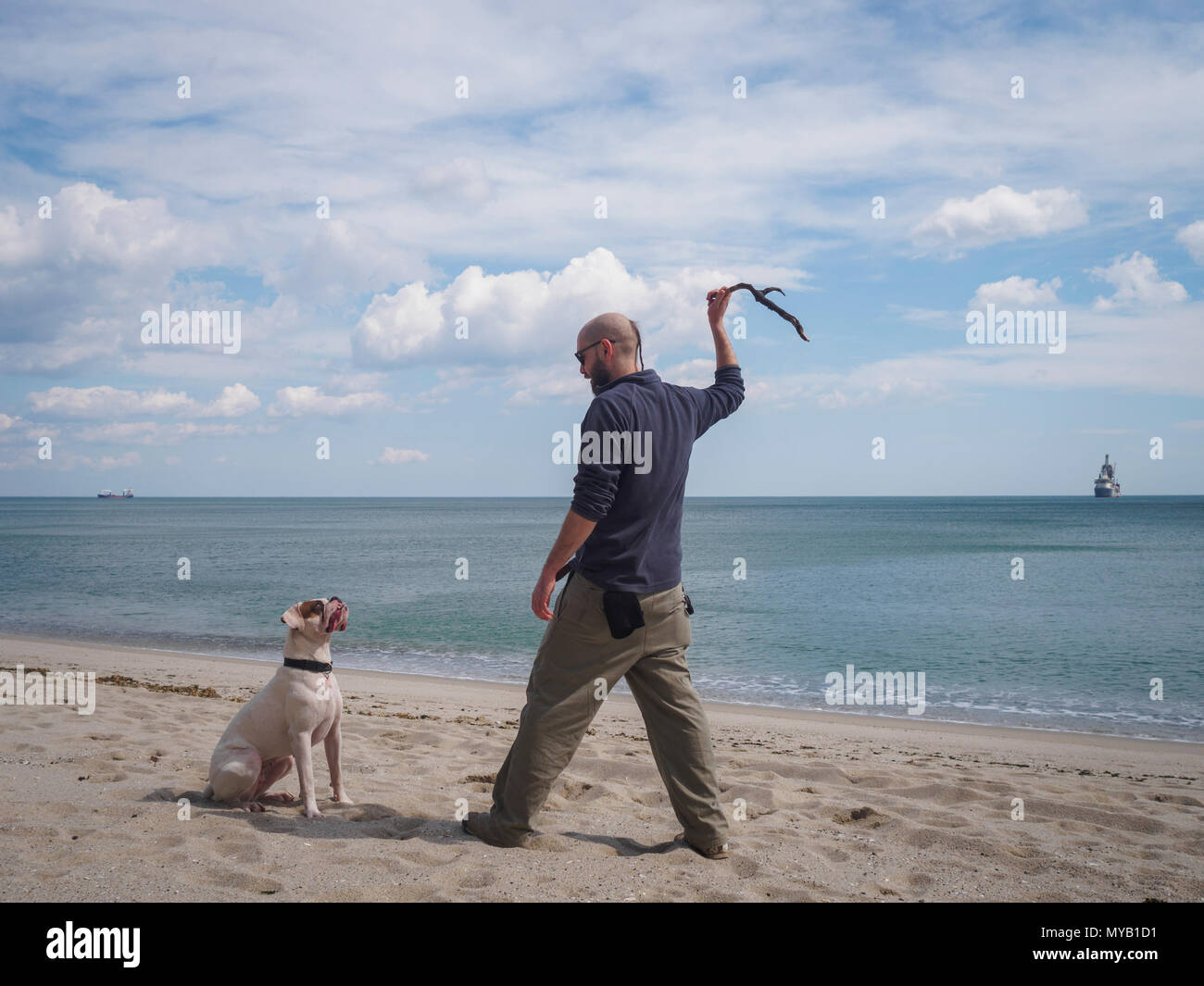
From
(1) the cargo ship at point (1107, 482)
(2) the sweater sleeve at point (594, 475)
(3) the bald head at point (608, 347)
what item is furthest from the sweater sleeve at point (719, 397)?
(1) the cargo ship at point (1107, 482)

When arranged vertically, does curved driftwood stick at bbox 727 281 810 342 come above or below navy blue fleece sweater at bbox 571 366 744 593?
above

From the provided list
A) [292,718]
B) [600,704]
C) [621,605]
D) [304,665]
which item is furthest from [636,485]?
[292,718]

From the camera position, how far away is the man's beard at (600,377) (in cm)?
394

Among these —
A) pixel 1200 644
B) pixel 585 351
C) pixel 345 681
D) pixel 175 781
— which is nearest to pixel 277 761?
pixel 175 781

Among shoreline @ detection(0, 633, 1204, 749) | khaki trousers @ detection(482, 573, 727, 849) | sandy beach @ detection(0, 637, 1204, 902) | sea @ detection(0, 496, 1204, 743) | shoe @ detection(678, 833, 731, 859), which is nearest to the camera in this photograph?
sandy beach @ detection(0, 637, 1204, 902)

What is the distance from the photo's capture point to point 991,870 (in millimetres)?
3869

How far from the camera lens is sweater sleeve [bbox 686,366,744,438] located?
4.01m

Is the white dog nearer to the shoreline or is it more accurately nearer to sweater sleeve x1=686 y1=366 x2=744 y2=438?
sweater sleeve x1=686 y1=366 x2=744 y2=438

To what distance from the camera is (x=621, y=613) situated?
3629 millimetres

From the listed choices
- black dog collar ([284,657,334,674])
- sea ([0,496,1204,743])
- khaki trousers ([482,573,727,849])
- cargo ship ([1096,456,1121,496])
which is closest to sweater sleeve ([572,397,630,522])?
khaki trousers ([482,573,727,849])

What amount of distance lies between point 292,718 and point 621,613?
6.42 ft

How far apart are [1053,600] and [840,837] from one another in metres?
22.8

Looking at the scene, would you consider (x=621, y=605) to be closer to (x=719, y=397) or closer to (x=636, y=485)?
(x=636, y=485)

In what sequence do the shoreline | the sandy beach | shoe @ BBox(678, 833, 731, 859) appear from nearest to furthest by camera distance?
the sandy beach, shoe @ BBox(678, 833, 731, 859), the shoreline
